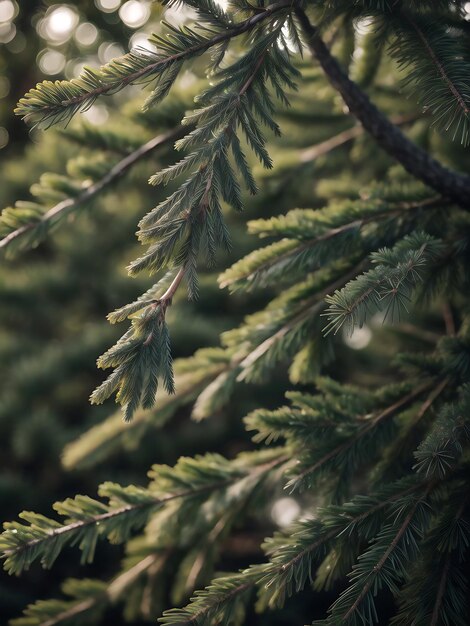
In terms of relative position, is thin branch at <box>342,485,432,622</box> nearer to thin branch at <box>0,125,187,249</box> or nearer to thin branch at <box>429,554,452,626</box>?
thin branch at <box>429,554,452,626</box>

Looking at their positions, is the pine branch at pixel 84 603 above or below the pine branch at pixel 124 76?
below

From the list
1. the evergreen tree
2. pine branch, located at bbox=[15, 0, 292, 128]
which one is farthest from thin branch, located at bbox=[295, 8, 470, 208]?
pine branch, located at bbox=[15, 0, 292, 128]

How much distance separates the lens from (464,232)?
1.28 metres

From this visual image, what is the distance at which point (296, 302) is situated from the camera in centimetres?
136

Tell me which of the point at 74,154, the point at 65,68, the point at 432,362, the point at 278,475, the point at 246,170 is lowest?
the point at 278,475

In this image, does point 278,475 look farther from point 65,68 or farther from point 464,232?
point 65,68

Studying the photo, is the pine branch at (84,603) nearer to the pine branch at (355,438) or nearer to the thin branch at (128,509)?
the thin branch at (128,509)

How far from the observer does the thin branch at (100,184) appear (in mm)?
1304

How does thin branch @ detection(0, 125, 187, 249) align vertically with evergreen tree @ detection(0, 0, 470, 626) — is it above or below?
above

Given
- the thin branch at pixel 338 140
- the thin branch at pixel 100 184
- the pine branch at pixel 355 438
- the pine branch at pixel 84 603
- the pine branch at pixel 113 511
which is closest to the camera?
the pine branch at pixel 113 511

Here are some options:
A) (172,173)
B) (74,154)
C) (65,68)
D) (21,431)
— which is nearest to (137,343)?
(172,173)

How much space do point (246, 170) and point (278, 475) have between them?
0.87 metres

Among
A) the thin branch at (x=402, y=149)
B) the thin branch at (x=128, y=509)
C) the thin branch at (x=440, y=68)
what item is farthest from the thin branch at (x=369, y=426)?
the thin branch at (x=440, y=68)

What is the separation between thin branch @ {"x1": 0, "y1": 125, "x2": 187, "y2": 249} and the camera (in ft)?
4.28
